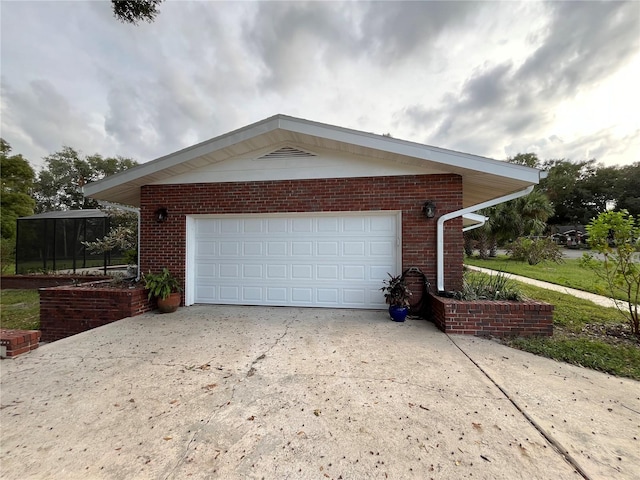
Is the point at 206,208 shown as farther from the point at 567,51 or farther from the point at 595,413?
the point at 567,51

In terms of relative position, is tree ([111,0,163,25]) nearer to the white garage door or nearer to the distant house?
the distant house

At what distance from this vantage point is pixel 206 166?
5.88 meters

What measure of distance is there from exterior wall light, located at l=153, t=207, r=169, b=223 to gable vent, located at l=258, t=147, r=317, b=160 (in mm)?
2500

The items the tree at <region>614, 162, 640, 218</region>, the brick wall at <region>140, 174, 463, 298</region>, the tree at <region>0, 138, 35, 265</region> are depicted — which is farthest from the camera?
the tree at <region>614, 162, 640, 218</region>

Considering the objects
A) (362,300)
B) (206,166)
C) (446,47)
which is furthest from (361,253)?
(446,47)

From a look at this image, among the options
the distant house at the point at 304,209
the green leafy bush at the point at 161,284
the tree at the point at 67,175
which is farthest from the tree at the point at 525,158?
the tree at the point at 67,175

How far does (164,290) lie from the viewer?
533cm

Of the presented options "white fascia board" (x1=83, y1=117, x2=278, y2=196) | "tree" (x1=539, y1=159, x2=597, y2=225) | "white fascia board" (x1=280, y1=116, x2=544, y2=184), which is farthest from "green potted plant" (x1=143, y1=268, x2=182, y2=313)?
"tree" (x1=539, y1=159, x2=597, y2=225)

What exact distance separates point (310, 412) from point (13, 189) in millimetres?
26473

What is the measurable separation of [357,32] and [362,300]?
292 inches

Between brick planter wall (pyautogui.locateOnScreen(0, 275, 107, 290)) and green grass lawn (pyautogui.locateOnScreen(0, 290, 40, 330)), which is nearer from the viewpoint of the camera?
green grass lawn (pyautogui.locateOnScreen(0, 290, 40, 330))

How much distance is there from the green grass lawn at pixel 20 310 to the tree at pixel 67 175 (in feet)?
84.2

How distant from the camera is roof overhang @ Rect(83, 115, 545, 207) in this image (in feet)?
15.4

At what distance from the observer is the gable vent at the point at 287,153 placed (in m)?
5.57
